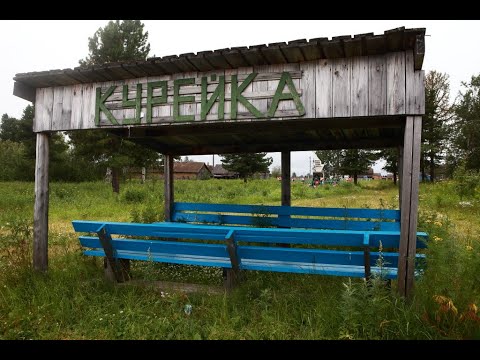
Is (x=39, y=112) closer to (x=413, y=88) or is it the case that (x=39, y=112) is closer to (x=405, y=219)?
(x=413, y=88)

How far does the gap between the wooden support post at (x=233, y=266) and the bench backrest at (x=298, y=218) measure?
7.86 ft

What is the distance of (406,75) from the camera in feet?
11.7

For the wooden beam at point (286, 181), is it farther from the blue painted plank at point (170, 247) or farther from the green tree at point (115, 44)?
the green tree at point (115, 44)

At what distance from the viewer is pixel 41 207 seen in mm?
5176

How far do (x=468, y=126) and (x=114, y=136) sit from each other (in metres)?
27.7

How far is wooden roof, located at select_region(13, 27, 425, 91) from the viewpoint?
11.3ft

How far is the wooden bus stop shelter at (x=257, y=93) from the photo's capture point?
3.60 metres

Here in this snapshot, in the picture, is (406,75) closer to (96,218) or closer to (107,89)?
(107,89)

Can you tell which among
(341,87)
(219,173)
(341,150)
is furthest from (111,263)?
(219,173)

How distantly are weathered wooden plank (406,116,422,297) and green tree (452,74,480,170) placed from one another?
28061 millimetres

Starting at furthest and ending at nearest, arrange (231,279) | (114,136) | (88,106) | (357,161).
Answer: (357,161) → (114,136) → (88,106) → (231,279)

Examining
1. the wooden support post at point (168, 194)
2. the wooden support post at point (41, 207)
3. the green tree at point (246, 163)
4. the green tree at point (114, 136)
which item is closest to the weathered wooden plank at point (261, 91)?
the wooden support post at point (41, 207)

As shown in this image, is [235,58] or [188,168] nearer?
[235,58]

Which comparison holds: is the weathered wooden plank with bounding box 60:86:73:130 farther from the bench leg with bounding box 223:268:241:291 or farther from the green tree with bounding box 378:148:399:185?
the green tree with bounding box 378:148:399:185
